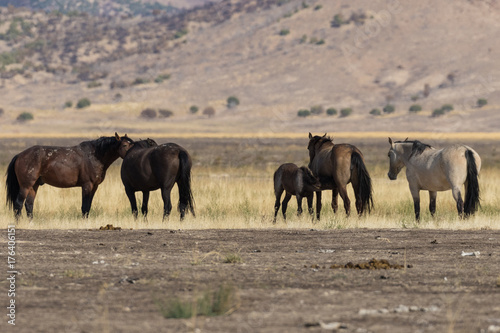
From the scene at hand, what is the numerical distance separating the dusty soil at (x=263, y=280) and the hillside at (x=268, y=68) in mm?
74009

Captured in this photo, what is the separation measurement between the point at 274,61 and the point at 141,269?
106 metres

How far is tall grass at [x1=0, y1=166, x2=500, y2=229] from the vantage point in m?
16.0

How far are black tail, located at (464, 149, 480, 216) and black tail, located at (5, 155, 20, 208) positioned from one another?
26.6 ft

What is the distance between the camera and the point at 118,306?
8.14 m

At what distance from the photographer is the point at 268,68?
11306 cm

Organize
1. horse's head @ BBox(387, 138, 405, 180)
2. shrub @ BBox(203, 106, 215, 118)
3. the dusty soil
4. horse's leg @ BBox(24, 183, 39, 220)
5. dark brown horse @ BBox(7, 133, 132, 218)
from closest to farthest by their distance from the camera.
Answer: the dusty soil < dark brown horse @ BBox(7, 133, 132, 218) < horse's leg @ BBox(24, 183, 39, 220) < horse's head @ BBox(387, 138, 405, 180) < shrub @ BBox(203, 106, 215, 118)

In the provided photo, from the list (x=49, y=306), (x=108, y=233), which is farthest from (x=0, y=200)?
(x=49, y=306)

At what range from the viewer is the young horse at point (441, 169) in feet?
54.4

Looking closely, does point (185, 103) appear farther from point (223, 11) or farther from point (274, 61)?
point (223, 11)

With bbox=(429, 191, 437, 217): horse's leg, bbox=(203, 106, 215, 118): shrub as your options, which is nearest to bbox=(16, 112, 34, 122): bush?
bbox=(203, 106, 215, 118): shrub

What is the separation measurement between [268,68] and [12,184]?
97.3m

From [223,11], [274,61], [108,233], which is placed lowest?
[108,233]

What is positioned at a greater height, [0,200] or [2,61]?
[2,61]

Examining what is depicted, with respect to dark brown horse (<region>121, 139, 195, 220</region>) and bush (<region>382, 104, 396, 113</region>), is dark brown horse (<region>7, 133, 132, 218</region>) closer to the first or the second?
dark brown horse (<region>121, 139, 195, 220</region>)
